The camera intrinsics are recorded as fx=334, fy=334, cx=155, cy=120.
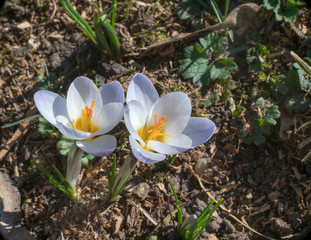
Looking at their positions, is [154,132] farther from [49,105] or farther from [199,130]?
[49,105]

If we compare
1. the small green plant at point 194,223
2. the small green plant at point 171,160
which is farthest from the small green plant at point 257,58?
the small green plant at point 194,223

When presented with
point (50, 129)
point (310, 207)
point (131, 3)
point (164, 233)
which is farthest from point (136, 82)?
point (310, 207)

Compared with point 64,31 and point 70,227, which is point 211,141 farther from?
point 64,31

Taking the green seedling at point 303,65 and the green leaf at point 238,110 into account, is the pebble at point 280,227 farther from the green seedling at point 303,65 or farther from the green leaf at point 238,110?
the green seedling at point 303,65

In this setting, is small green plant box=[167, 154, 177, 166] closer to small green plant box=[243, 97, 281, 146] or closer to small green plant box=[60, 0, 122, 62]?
small green plant box=[243, 97, 281, 146]

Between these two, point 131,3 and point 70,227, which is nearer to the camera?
point 70,227

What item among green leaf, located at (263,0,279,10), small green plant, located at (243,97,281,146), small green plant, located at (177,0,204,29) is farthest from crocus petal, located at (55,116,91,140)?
green leaf, located at (263,0,279,10)
